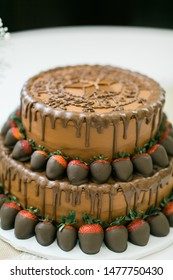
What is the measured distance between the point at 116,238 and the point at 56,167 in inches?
24.6

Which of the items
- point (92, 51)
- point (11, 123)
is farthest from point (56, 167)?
point (92, 51)

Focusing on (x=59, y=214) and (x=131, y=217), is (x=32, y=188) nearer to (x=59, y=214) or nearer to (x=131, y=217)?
(x=59, y=214)

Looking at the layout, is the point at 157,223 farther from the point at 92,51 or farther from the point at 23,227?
the point at 92,51

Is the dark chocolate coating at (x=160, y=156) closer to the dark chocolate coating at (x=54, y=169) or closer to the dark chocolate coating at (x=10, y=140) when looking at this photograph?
the dark chocolate coating at (x=54, y=169)

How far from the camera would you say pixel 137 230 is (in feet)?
10.3

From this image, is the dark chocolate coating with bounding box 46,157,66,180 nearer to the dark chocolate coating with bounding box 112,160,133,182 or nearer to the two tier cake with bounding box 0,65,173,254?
the two tier cake with bounding box 0,65,173,254

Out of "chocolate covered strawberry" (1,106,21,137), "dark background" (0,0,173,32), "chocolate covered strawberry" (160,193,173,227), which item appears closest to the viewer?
"chocolate covered strawberry" (160,193,173,227)

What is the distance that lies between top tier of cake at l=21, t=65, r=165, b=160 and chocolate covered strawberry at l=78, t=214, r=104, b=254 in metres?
0.47

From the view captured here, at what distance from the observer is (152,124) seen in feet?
10.7

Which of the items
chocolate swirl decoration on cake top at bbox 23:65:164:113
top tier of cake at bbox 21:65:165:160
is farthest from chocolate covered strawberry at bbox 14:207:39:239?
chocolate swirl decoration on cake top at bbox 23:65:164:113

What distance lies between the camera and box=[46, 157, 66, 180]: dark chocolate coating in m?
3.05

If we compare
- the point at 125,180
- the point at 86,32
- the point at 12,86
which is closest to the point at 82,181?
the point at 125,180
